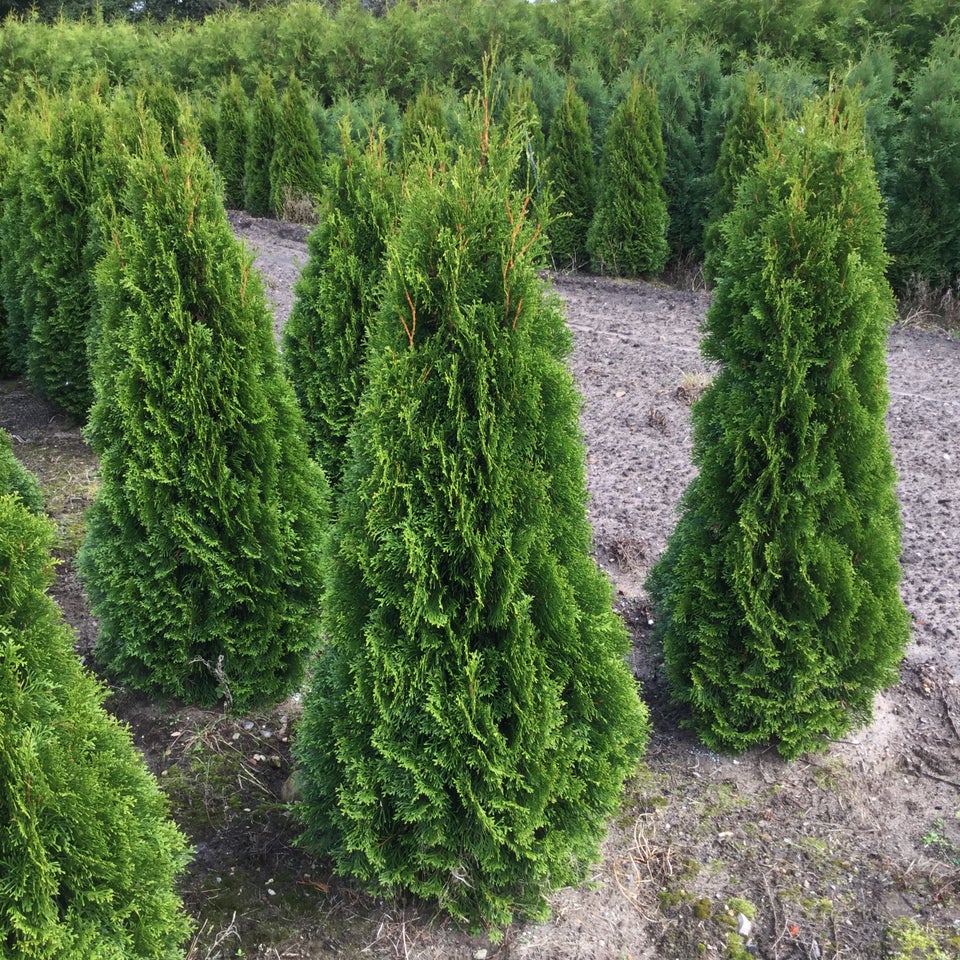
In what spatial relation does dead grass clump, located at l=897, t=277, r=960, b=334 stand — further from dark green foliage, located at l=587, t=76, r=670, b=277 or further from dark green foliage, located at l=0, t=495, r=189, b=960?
dark green foliage, located at l=0, t=495, r=189, b=960

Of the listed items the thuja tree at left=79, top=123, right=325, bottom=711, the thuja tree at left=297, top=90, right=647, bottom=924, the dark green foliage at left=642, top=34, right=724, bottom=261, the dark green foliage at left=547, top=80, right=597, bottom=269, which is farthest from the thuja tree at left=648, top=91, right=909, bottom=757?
the dark green foliage at left=547, top=80, right=597, bottom=269

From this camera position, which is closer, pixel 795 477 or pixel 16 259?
pixel 795 477

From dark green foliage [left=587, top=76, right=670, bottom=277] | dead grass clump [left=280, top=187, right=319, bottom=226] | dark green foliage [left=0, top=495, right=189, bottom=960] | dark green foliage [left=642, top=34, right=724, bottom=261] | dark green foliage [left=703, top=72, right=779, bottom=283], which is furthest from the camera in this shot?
dead grass clump [left=280, top=187, right=319, bottom=226]

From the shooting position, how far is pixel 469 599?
2.68 meters

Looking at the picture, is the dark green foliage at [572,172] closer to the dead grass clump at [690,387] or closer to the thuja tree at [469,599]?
the dead grass clump at [690,387]

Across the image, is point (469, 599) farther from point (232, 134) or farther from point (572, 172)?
point (232, 134)

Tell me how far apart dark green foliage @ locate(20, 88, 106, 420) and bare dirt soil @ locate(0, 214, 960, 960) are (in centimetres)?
230

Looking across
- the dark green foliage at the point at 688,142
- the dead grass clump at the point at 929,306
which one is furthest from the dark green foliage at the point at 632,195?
the dead grass clump at the point at 929,306

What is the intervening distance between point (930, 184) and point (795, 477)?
7.81 meters

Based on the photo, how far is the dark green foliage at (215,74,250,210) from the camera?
45.4 ft

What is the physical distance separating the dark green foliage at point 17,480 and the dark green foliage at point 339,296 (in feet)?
5.27

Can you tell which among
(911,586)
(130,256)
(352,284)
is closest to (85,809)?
(130,256)

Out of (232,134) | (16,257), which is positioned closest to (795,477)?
(16,257)

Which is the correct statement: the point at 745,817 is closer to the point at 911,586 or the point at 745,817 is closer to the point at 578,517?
the point at 578,517
